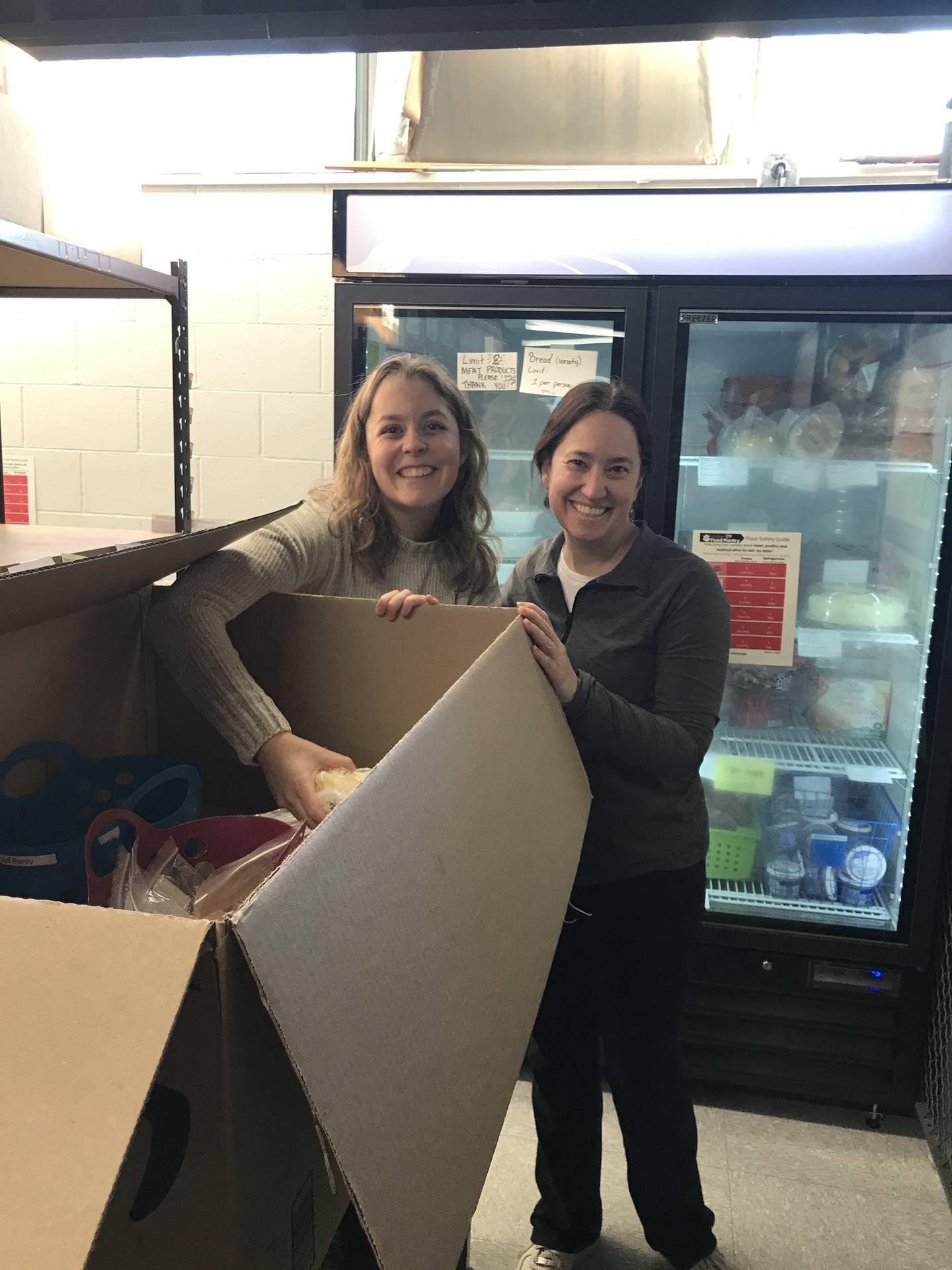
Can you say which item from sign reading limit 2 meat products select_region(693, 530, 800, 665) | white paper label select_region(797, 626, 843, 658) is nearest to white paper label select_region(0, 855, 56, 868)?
sign reading limit 2 meat products select_region(693, 530, 800, 665)

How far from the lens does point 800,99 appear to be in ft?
8.06

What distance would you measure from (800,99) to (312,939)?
276 centimetres

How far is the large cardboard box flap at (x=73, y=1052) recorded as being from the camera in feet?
1.22

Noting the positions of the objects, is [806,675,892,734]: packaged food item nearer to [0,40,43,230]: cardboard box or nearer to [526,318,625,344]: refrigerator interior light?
[526,318,625,344]: refrigerator interior light

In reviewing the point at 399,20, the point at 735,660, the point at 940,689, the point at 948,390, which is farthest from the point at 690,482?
the point at 399,20

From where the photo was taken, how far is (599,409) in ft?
5.40

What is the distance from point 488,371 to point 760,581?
87 centimetres

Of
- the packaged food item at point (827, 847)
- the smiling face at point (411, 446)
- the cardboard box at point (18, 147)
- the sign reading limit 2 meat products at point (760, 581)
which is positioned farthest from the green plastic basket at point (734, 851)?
the cardboard box at point (18, 147)

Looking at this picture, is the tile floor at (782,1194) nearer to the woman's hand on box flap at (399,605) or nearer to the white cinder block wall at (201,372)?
the woman's hand on box flap at (399,605)

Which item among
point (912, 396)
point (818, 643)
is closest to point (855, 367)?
point (912, 396)

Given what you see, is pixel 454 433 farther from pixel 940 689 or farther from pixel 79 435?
pixel 79 435

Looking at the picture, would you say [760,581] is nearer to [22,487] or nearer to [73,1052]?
[73,1052]

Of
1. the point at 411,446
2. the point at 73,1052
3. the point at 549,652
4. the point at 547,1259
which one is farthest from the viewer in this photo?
the point at 547,1259

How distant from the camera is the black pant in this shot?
1.62 m
